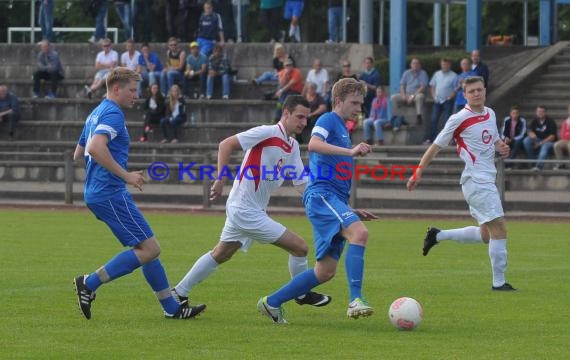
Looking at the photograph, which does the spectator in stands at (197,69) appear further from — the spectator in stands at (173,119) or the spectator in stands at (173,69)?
the spectator in stands at (173,119)

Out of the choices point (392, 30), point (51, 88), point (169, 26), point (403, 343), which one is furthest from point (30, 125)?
point (403, 343)

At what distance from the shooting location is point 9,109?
3212 centimetres

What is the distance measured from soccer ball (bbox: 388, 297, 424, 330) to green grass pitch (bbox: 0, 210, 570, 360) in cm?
8

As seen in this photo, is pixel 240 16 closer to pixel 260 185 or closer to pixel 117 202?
pixel 260 185

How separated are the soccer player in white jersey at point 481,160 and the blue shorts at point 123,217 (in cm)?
342

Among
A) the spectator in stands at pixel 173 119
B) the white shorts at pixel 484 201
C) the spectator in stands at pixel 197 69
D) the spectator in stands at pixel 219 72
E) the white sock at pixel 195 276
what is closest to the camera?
the white sock at pixel 195 276

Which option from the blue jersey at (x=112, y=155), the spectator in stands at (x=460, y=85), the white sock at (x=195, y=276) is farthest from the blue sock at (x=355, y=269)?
the spectator in stands at (x=460, y=85)

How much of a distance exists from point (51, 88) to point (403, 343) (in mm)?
25306

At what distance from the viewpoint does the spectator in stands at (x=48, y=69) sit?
33.6 metres

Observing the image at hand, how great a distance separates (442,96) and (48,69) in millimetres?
10121

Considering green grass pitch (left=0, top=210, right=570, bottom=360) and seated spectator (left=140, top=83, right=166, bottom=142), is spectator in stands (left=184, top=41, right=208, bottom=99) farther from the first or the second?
green grass pitch (left=0, top=210, right=570, bottom=360)

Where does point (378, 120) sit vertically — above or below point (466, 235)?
above

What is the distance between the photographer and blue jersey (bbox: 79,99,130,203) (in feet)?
34.7

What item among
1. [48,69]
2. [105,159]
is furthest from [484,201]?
[48,69]
